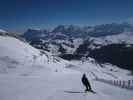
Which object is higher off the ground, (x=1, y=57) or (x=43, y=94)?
(x=1, y=57)

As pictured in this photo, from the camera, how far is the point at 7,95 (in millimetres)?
11758

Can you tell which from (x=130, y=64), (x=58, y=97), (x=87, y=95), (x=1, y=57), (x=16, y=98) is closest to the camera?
(x=16, y=98)

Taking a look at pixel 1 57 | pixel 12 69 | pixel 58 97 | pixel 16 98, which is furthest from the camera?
pixel 1 57

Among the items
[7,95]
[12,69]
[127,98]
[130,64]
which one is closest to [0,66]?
[12,69]

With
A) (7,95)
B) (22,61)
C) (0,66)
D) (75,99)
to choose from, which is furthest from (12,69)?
(75,99)

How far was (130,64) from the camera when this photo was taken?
198250 mm

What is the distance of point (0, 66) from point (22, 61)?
A: 18.8 ft

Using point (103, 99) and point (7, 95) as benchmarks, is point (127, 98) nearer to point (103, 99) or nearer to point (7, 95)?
point (103, 99)

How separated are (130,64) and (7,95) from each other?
665 ft

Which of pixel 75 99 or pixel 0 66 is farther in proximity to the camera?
pixel 0 66

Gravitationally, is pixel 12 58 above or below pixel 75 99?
above

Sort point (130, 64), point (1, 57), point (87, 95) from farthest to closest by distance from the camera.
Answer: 1. point (130, 64)
2. point (1, 57)
3. point (87, 95)

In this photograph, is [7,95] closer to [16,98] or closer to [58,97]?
[16,98]

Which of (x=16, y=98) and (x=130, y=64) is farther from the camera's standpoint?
(x=130, y=64)
